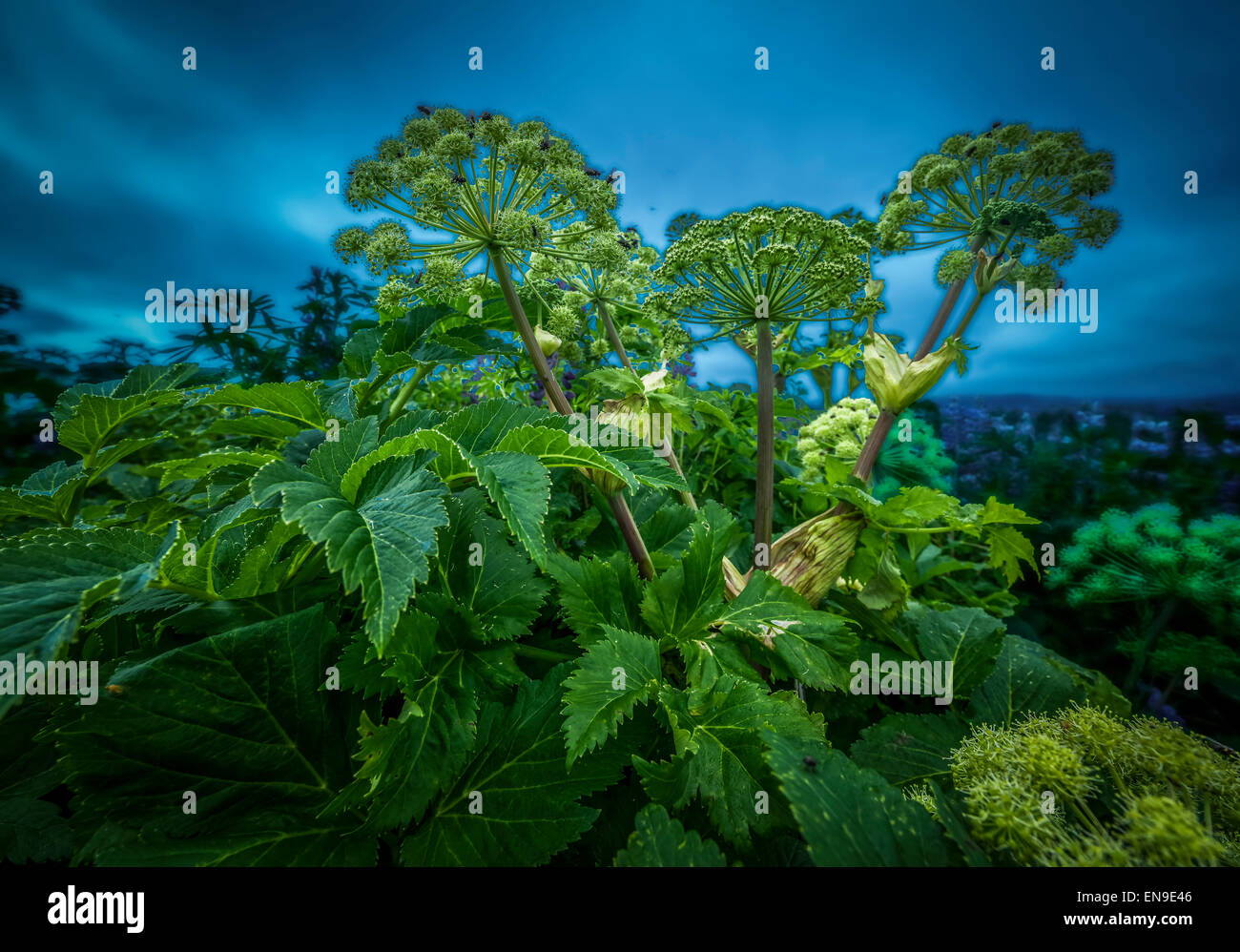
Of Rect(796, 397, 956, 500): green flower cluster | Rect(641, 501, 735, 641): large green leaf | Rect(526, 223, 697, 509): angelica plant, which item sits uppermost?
Rect(526, 223, 697, 509): angelica plant

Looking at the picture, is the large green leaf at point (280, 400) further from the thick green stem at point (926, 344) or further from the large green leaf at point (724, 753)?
the thick green stem at point (926, 344)

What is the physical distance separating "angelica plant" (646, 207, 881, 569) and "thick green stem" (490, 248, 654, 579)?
197 millimetres

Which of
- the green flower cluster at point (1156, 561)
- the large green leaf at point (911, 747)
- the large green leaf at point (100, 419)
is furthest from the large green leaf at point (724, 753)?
the green flower cluster at point (1156, 561)

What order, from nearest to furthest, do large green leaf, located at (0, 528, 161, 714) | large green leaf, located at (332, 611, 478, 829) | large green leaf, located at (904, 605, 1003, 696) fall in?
1. large green leaf, located at (0, 528, 161, 714)
2. large green leaf, located at (332, 611, 478, 829)
3. large green leaf, located at (904, 605, 1003, 696)

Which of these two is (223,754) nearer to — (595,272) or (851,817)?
(851,817)

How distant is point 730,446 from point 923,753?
2.86 ft

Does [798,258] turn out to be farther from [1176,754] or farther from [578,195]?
[1176,754]

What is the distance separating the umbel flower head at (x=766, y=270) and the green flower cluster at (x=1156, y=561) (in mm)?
795

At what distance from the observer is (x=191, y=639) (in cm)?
69

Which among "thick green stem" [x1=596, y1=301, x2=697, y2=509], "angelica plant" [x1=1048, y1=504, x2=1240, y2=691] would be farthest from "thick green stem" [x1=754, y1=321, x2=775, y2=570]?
"angelica plant" [x1=1048, y1=504, x2=1240, y2=691]

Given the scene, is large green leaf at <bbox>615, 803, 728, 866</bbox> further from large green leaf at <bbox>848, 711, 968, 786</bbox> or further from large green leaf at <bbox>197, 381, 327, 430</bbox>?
large green leaf at <bbox>197, 381, 327, 430</bbox>

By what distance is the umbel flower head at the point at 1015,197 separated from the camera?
90cm

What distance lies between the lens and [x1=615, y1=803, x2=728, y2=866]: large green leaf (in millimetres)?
469
